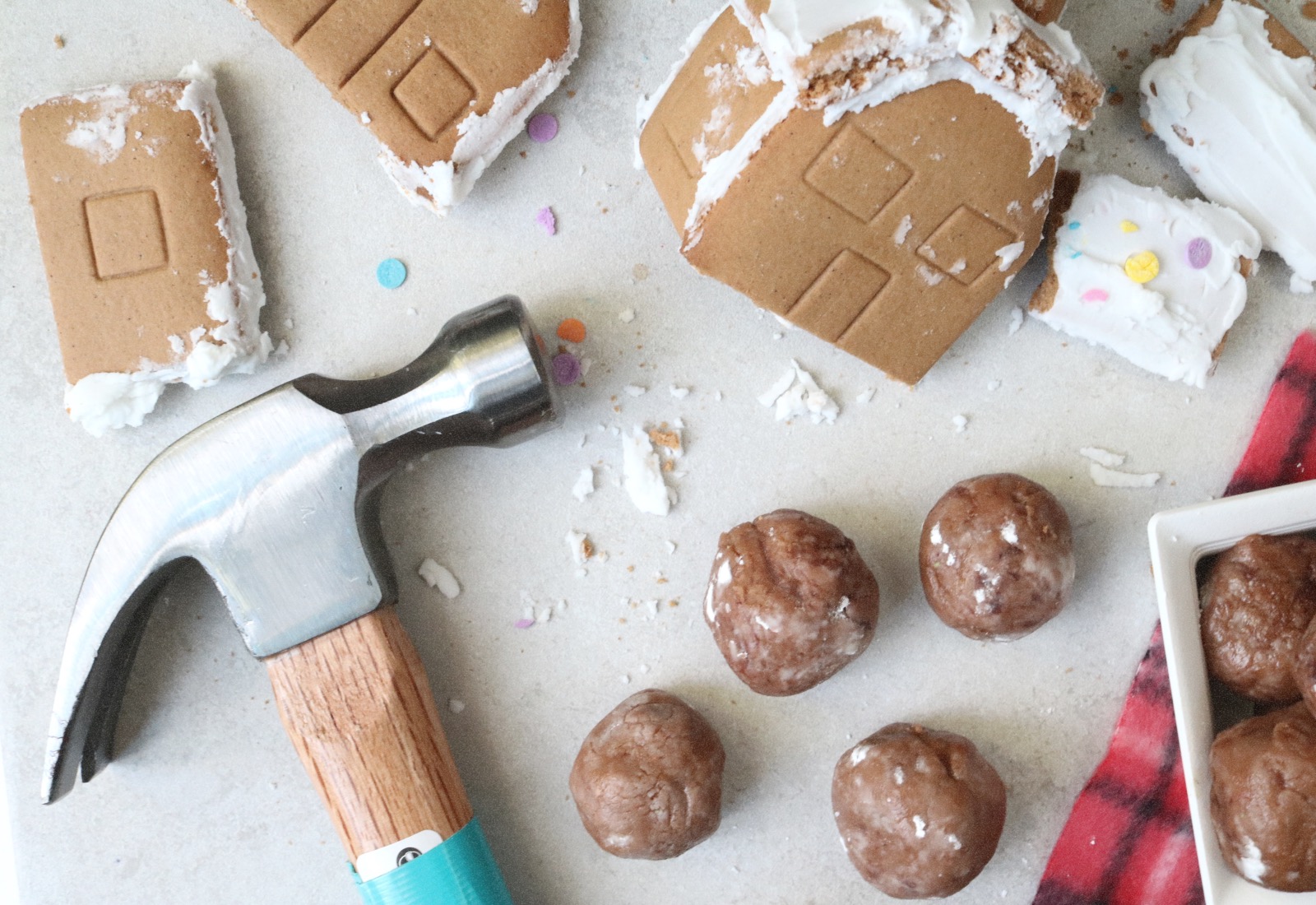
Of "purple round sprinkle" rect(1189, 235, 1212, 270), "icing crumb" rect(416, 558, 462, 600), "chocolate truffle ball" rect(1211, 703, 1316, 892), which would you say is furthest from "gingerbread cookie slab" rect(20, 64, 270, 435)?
"chocolate truffle ball" rect(1211, 703, 1316, 892)

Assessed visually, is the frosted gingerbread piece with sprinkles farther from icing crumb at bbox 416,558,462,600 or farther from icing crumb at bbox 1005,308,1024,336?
icing crumb at bbox 416,558,462,600

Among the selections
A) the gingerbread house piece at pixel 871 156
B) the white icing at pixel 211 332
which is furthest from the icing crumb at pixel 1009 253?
the white icing at pixel 211 332

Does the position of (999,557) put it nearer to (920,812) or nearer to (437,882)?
(920,812)

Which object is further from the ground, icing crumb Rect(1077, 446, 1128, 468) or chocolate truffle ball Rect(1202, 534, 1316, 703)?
icing crumb Rect(1077, 446, 1128, 468)

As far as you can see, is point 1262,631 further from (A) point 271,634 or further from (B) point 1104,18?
(A) point 271,634

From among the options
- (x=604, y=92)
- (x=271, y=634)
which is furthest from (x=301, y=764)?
(x=604, y=92)

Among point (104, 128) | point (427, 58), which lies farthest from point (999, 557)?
point (104, 128)
